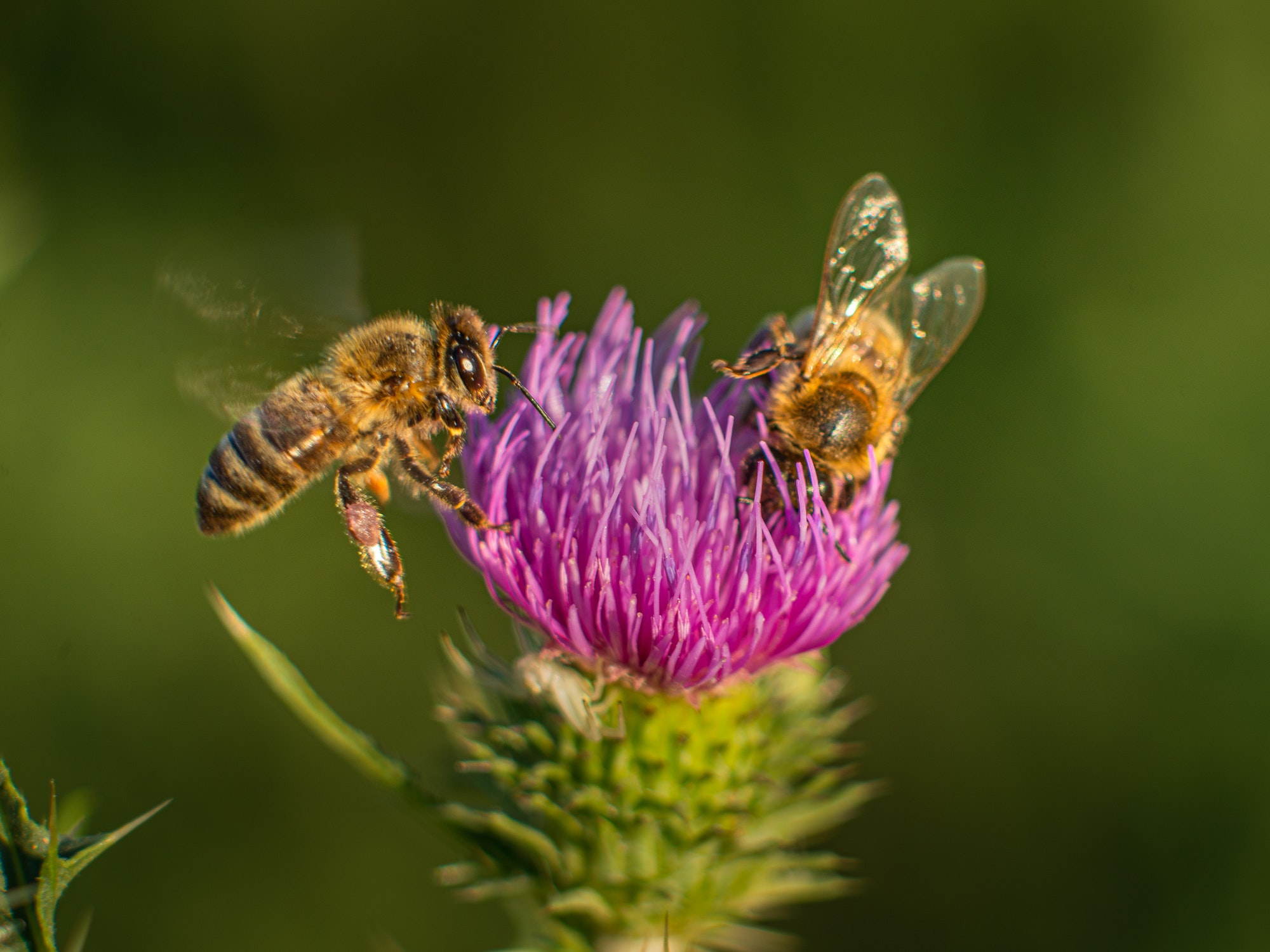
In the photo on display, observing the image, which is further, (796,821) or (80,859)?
(796,821)

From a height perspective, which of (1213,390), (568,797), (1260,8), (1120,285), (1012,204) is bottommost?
(568,797)

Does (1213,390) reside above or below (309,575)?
above

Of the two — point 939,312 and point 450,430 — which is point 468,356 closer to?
point 450,430

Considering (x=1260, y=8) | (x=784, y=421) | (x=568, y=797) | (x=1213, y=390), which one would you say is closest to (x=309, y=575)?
(x=568, y=797)

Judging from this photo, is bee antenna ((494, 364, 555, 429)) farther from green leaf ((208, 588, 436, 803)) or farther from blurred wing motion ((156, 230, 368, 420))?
green leaf ((208, 588, 436, 803))

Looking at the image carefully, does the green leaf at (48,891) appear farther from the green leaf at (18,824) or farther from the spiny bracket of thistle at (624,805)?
the spiny bracket of thistle at (624,805)

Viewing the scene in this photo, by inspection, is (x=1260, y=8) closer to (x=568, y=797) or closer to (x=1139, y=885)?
(x=1139, y=885)

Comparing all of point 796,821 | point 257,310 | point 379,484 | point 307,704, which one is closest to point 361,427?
point 379,484
